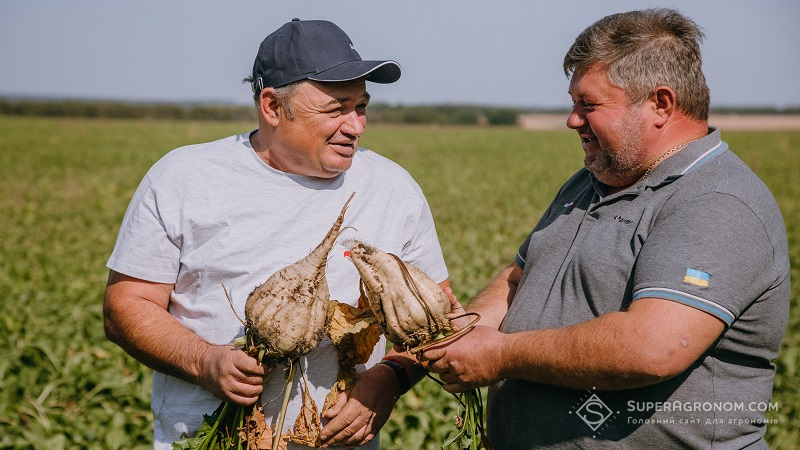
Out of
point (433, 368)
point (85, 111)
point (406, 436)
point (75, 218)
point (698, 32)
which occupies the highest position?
point (698, 32)

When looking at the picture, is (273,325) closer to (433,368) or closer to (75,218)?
(433,368)

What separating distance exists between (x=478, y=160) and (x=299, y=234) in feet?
99.8

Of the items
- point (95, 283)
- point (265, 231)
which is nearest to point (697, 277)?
point (265, 231)

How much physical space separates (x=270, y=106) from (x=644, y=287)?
5.50 ft

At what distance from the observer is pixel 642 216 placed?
99.0 inches

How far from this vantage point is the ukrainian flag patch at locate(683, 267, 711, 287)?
2188 mm

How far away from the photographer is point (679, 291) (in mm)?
2184

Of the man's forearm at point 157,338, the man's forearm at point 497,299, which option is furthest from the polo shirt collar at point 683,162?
the man's forearm at point 157,338

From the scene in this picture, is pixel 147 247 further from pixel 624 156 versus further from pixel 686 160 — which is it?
pixel 686 160

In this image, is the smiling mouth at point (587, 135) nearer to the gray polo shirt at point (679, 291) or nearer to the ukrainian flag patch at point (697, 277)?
the gray polo shirt at point (679, 291)

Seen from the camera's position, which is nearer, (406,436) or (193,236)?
(193,236)

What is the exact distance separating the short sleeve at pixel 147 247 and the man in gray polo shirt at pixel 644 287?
3.60 ft

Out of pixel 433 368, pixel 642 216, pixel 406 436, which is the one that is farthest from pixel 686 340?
pixel 406 436

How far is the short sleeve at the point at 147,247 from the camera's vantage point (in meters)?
2.79
